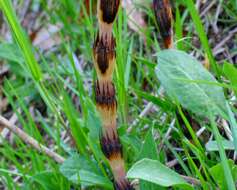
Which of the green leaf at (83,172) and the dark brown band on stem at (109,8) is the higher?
the dark brown band on stem at (109,8)

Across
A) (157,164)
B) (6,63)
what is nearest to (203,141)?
(157,164)

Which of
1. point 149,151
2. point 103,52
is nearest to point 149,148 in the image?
point 149,151

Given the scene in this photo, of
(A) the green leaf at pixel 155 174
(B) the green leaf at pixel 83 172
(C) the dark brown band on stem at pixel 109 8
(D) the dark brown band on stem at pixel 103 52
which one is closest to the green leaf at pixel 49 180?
(B) the green leaf at pixel 83 172

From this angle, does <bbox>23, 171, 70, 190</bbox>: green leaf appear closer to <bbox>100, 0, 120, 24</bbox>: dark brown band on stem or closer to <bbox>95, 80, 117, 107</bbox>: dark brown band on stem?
<bbox>95, 80, 117, 107</bbox>: dark brown band on stem

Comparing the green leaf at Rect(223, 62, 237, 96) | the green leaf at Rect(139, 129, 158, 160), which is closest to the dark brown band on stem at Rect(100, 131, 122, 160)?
the green leaf at Rect(139, 129, 158, 160)

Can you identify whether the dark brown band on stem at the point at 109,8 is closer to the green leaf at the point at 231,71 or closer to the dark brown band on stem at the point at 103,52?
the dark brown band on stem at the point at 103,52

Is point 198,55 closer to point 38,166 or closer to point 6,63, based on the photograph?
point 38,166
